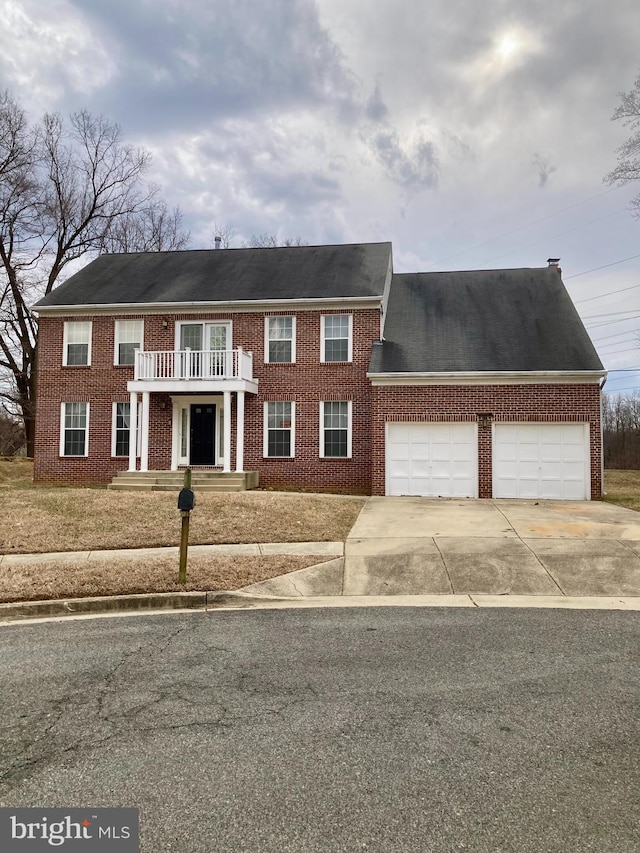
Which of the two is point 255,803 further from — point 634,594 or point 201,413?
point 201,413

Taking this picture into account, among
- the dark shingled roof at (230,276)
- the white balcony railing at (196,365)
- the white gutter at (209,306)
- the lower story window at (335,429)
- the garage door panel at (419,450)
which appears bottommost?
the garage door panel at (419,450)

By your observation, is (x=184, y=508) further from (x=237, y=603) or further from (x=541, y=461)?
(x=541, y=461)

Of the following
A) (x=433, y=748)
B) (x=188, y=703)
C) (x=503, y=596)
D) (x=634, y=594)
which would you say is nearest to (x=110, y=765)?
(x=188, y=703)

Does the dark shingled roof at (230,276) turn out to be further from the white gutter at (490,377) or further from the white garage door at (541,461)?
the white garage door at (541,461)

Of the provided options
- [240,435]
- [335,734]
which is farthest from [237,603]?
[240,435]

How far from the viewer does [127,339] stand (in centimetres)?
2045

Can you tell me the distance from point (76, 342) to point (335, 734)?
19805 millimetres

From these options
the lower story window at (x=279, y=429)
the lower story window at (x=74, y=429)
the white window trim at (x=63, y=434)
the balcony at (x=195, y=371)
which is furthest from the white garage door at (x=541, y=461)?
the lower story window at (x=74, y=429)

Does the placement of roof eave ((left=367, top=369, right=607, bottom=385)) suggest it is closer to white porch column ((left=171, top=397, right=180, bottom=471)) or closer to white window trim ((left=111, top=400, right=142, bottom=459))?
white porch column ((left=171, top=397, right=180, bottom=471))

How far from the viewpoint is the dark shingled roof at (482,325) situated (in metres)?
17.5

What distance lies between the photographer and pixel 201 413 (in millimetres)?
19984

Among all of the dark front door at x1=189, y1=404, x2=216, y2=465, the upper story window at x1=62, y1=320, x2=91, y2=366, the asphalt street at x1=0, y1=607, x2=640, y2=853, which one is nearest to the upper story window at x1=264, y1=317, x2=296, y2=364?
the dark front door at x1=189, y1=404, x2=216, y2=465

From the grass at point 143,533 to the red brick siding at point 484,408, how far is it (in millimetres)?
3244

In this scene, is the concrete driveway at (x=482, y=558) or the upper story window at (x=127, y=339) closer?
the concrete driveway at (x=482, y=558)
